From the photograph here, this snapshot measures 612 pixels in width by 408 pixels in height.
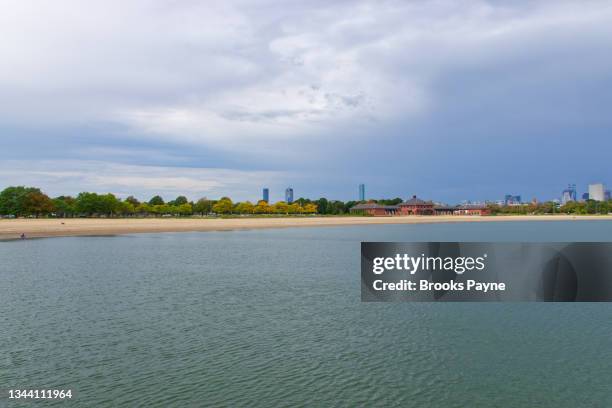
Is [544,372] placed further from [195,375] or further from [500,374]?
[195,375]

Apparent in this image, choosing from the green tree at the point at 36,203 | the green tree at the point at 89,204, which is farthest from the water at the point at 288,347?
the green tree at the point at 89,204

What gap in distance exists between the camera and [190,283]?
35.9 meters

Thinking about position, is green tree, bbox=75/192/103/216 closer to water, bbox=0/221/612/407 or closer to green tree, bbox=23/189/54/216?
green tree, bbox=23/189/54/216

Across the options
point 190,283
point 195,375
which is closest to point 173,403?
point 195,375

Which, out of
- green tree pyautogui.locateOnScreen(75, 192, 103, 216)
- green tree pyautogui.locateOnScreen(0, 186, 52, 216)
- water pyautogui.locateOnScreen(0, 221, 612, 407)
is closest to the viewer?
water pyautogui.locateOnScreen(0, 221, 612, 407)

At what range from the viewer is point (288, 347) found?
64.0 ft

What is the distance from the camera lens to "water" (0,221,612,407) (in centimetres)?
1483

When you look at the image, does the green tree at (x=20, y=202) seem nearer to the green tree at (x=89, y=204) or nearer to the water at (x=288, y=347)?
the green tree at (x=89, y=204)


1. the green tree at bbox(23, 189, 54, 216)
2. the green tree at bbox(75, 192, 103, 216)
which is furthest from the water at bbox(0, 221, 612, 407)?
the green tree at bbox(75, 192, 103, 216)

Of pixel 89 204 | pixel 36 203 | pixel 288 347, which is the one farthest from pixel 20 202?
pixel 288 347

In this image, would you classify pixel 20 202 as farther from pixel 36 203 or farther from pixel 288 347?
pixel 288 347

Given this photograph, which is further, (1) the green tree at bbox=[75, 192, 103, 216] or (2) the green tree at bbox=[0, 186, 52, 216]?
(1) the green tree at bbox=[75, 192, 103, 216]

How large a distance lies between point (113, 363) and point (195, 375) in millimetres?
3682

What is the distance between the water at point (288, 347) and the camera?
14.8 metres
